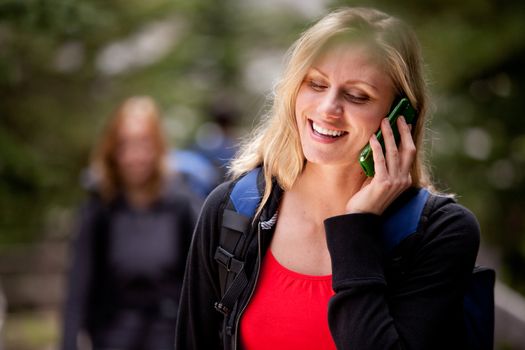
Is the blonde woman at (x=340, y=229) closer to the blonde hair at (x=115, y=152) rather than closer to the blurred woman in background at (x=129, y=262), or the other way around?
the blurred woman in background at (x=129, y=262)

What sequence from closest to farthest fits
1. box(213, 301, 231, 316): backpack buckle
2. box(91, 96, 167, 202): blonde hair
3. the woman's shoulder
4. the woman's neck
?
the woman's shoulder
box(213, 301, 231, 316): backpack buckle
the woman's neck
box(91, 96, 167, 202): blonde hair

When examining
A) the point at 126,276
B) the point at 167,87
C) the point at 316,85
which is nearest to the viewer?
the point at 316,85

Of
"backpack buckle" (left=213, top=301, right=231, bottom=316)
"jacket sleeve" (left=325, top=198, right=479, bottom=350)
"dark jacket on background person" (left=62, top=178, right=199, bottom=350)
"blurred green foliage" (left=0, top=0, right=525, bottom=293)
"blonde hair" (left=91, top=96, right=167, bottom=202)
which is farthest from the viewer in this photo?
"blonde hair" (left=91, top=96, right=167, bottom=202)

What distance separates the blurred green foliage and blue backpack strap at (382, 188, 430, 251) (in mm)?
684

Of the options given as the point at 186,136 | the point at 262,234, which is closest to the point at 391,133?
the point at 262,234

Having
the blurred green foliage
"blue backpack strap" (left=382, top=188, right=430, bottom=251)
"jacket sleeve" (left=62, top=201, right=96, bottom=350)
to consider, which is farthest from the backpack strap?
"jacket sleeve" (left=62, top=201, right=96, bottom=350)

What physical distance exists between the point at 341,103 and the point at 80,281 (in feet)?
10.1

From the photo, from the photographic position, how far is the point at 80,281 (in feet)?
17.9

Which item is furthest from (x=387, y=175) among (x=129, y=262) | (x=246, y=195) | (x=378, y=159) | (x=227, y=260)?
(x=129, y=262)

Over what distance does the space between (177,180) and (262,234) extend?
300 centimetres

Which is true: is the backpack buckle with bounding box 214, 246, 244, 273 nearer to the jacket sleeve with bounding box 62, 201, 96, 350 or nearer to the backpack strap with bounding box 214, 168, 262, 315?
the backpack strap with bounding box 214, 168, 262, 315

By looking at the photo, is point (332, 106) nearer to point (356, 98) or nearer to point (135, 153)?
point (356, 98)

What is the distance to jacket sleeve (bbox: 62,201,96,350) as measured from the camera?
17.8 ft

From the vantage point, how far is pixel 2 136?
18.4 feet
